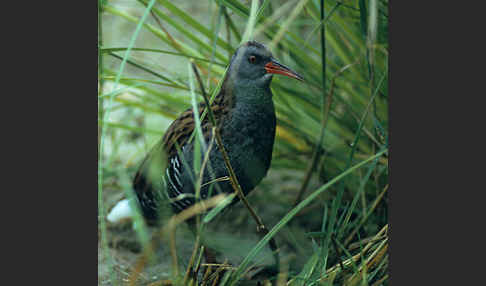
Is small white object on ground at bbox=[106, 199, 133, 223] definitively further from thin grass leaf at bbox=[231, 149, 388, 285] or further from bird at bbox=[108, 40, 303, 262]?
thin grass leaf at bbox=[231, 149, 388, 285]

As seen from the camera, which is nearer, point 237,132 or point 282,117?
point 237,132

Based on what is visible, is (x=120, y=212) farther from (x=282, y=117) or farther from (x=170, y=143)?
(x=282, y=117)

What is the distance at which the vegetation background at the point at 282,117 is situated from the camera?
162cm

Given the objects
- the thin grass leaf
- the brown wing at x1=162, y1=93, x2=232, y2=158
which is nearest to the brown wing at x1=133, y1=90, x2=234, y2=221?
the brown wing at x1=162, y1=93, x2=232, y2=158

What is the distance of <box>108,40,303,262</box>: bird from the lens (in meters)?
1.51

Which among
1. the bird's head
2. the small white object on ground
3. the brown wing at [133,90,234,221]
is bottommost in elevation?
the small white object on ground

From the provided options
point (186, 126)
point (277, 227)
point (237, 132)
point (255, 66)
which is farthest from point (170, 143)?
point (277, 227)

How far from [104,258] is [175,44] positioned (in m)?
0.67

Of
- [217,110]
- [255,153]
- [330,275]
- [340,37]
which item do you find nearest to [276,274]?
[330,275]

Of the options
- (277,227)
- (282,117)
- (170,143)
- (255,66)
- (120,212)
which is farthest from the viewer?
(282,117)

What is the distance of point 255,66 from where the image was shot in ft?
4.98

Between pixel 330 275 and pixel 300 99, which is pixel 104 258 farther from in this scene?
pixel 300 99

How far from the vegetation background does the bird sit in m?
0.11

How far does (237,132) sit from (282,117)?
44cm
